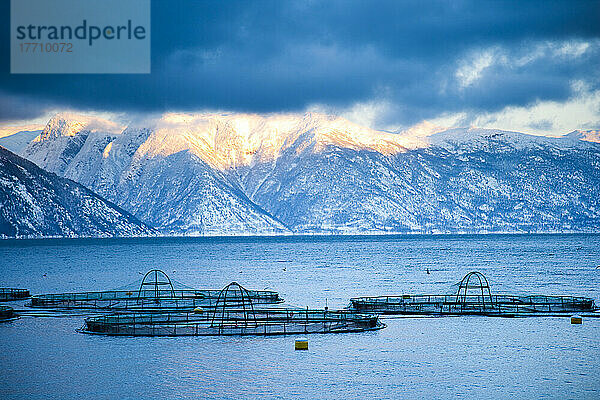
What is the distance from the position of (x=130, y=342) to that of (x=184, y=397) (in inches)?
809

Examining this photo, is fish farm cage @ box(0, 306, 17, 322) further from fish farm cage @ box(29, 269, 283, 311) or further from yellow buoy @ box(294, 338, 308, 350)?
yellow buoy @ box(294, 338, 308, 350)

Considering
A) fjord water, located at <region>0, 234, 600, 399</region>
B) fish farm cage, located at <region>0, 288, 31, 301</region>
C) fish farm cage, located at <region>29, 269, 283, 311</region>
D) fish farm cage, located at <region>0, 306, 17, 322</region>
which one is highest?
fish farm cage, located at <region>0, 288, 31, 301</region>

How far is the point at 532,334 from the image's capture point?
248ft

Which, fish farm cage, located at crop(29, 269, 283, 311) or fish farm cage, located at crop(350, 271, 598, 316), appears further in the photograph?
fish farm cage, located at crop(29, 269, 283, 311)

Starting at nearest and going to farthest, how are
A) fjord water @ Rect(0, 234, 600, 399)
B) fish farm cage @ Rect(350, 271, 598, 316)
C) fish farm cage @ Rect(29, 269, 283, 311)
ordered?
fjord water @ Rect(0, 234, 600, 399) < fish farm cage @ Rect(350, 271, 598, 316) < fish farm cage @ Rect(29, 269, 283, 311)

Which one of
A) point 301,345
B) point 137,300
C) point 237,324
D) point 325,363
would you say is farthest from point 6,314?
point 325,363

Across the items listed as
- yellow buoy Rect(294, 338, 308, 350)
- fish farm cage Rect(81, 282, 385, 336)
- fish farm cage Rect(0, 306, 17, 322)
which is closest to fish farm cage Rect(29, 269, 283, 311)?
fish farm cage Rect(0, 306, 17, 322)

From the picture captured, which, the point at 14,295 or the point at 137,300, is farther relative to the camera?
the point at 14,295

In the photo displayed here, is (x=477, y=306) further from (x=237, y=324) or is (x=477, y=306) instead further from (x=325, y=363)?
(x=325, y=363)

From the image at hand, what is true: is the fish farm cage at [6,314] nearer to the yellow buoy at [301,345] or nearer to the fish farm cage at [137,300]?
the fish farm cage at [137,300]

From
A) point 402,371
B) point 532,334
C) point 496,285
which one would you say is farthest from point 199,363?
point 496,285

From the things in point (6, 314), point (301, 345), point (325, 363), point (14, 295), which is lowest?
point (325, 363)

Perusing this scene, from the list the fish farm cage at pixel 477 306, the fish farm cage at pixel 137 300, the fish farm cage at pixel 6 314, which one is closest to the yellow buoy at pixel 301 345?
the fish farm cage at pixel 477 306

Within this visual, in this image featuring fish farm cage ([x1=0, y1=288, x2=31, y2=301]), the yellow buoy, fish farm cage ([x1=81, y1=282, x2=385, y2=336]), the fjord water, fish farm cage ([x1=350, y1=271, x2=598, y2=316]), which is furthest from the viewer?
fish farm cage ([x1=0, y1=288, x2=31, y2=301])
